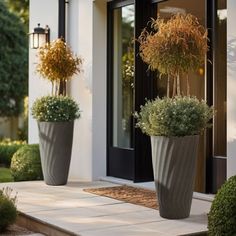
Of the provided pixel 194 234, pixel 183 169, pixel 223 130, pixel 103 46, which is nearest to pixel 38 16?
pixel 103 46

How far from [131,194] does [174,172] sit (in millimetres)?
1450

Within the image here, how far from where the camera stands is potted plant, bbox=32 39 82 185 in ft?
21.5

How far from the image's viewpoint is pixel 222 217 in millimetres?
3732

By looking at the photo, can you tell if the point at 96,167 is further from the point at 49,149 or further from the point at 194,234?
the point at 194,234

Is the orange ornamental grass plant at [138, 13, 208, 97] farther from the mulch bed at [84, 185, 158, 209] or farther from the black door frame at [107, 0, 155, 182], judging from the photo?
the black door frame at [107, 0, 155, 182]

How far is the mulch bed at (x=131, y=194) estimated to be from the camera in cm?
549

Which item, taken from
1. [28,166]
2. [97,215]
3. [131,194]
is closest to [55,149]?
[28,166]

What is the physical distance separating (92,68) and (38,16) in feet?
6.49

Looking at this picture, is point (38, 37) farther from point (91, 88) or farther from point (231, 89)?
point (231, 89)

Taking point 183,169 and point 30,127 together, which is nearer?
point 183,169

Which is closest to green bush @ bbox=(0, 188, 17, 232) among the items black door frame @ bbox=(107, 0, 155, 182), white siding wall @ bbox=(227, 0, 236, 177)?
white siding wall @ bbox=(227, 0, 236, 177)

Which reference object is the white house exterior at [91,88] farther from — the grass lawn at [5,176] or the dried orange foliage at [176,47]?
the dried orange foliage at [176,47]

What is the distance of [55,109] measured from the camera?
6.54m

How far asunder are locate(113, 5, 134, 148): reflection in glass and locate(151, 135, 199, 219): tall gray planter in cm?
232
